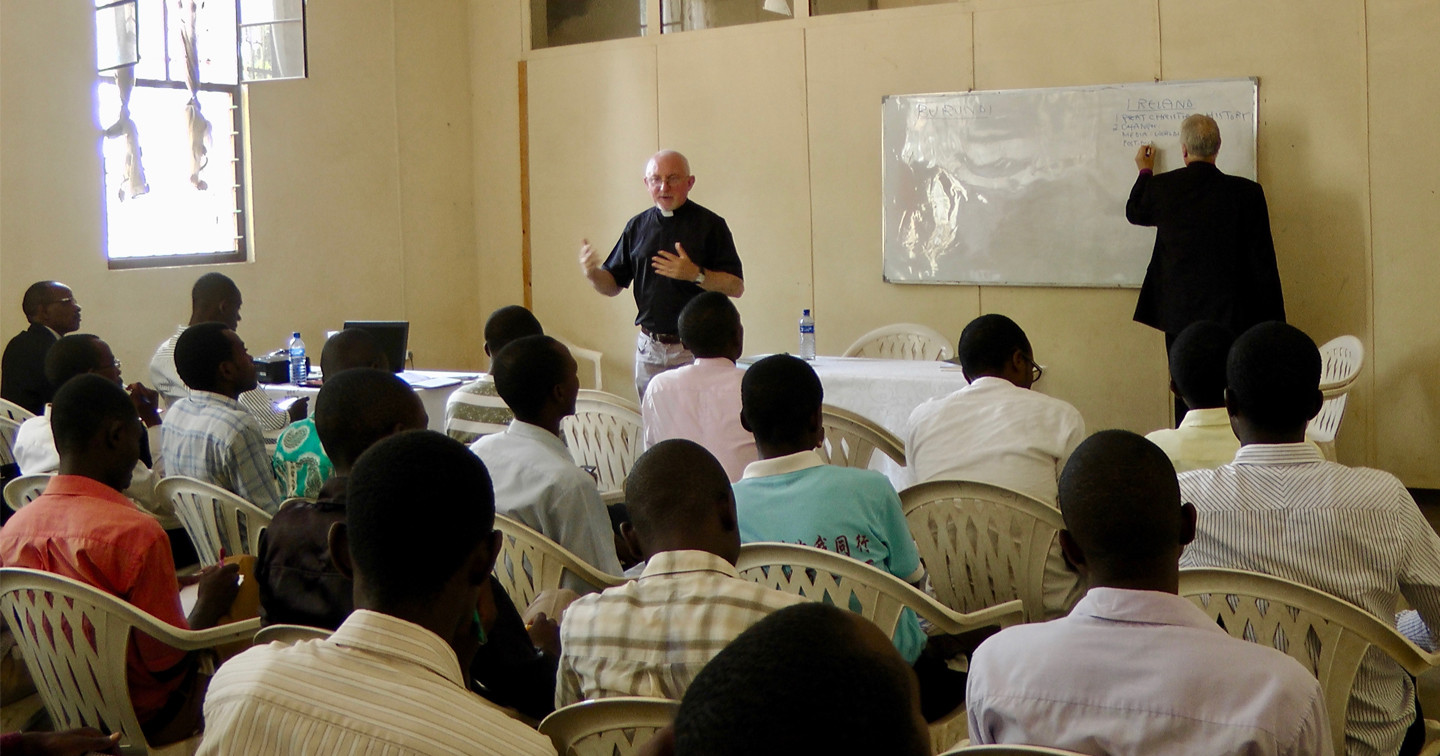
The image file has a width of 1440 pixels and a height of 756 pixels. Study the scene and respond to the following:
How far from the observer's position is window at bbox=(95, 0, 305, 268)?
18.3ft

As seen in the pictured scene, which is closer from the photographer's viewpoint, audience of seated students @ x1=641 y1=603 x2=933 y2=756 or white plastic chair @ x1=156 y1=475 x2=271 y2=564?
audience of seated students @ x1=641 y1=603 x2=933 y2=756

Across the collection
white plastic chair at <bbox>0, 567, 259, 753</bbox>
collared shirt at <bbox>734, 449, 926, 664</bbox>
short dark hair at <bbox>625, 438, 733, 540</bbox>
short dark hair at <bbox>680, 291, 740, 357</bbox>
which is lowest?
white plastic chair at <bbox>0, 567, 259, 753</bbox>

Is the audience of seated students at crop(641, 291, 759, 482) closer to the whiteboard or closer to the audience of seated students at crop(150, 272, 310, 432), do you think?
the audience of seated students at crop(150, 272, 310, 432)

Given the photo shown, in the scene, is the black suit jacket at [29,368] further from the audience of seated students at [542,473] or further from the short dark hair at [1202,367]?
the short dark hair at [1202,367]

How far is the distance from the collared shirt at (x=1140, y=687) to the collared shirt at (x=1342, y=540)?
0.68m

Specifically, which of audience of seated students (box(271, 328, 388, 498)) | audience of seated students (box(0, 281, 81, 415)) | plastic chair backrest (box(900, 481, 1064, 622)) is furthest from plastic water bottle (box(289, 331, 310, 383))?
plastic chair backrest (box(900, 481, 1064, 622))

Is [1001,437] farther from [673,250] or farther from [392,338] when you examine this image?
[392,338]

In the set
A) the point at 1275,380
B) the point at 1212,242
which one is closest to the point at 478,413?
the point at 1275,380

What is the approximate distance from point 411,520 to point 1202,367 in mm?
2007

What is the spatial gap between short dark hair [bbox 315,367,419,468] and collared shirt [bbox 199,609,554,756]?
1.03 m

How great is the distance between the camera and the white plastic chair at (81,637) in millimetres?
2168

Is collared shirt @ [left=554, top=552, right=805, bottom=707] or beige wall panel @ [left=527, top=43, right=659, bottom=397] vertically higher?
beige wall panel @ [left=527, top=43, right=659, bottom=397]

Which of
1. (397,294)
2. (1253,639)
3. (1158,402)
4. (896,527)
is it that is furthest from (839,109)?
(1253,639)

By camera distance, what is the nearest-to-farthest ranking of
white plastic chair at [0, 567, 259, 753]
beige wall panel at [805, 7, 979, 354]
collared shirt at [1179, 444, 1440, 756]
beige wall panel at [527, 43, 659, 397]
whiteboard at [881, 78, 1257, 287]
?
collared shirt at [1179, 444, 1440, 756]
white plastic chair at [0, 567, 259, 753]
whiteboard at [881, 78, 1257, 287]
beige wall panel at [805, 7, 979, 354]
beige wall panel at [527, 43, 659, 397]
